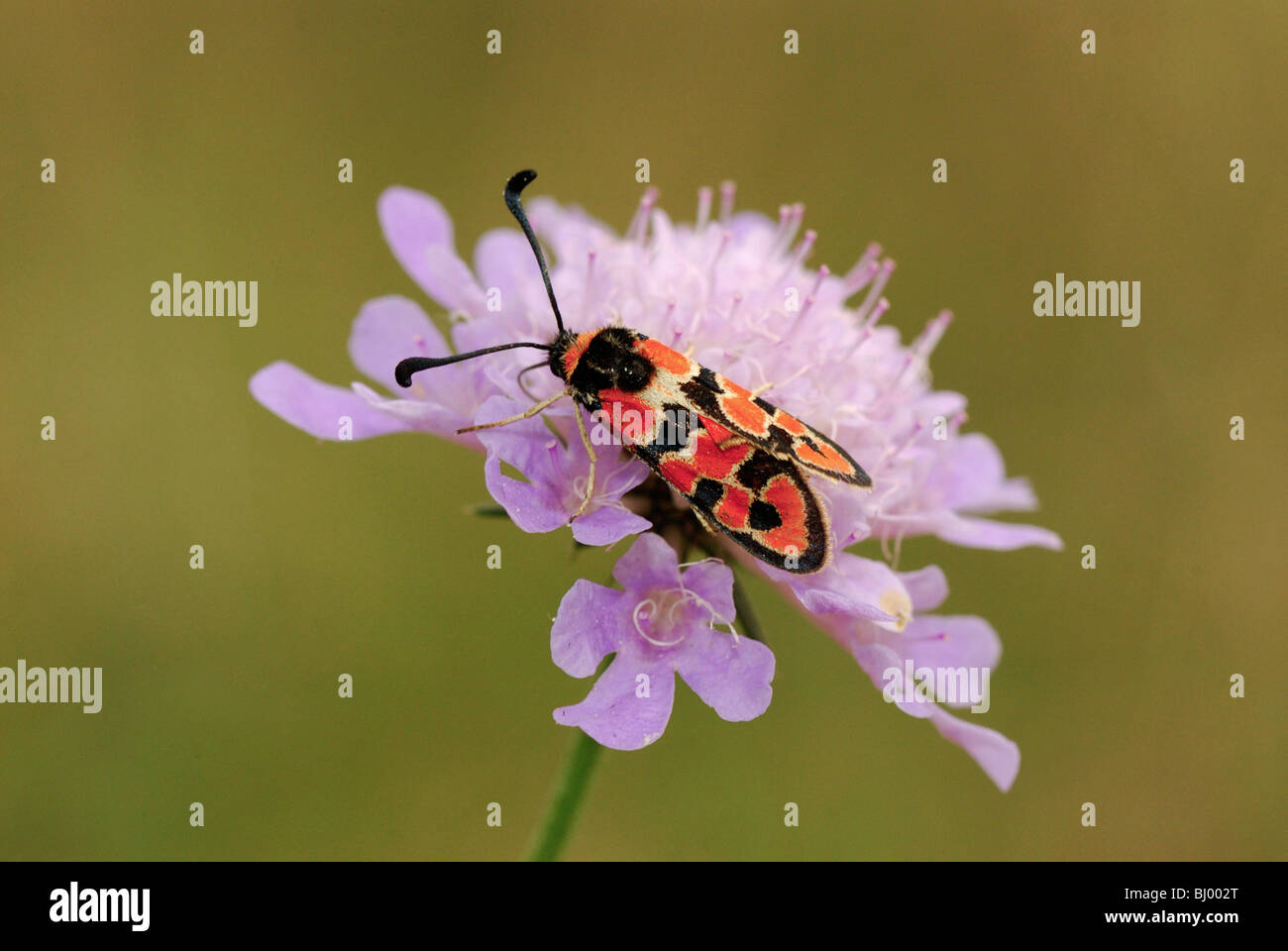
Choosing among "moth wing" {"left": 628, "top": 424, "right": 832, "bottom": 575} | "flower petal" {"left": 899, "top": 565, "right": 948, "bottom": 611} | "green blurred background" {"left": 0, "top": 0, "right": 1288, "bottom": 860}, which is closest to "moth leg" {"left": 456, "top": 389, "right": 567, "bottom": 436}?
"moth wing" {"left": 628, "top": 424, "right": 832, "bottom": 575}

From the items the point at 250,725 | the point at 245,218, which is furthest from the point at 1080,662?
the point at 245,218

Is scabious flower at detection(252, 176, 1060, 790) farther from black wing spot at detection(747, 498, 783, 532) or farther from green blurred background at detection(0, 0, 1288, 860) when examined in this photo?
green blurred background at detection(0, 0, 1288, 860)

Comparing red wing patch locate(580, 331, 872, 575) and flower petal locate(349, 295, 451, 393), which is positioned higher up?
flower petal locate(349, 295, 451, 393)

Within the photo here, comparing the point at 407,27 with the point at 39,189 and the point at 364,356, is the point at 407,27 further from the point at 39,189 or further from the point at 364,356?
the point at 364,356

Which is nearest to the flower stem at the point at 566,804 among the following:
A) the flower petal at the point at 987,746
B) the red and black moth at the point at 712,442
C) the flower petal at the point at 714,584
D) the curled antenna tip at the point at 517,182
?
the flower petal at the point at 714,584

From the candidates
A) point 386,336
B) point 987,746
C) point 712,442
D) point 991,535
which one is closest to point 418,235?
point 386,336

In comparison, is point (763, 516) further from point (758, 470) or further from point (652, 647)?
point (652, 647)

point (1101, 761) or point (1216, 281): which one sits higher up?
point (1216, 281)
